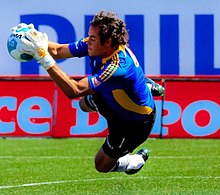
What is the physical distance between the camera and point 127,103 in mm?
9344

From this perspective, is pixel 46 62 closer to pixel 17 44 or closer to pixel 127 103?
pixel 17 44

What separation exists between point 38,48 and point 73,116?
7885 mm

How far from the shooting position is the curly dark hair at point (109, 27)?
28.8 ft

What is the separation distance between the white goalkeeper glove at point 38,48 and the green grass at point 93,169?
2237 mm

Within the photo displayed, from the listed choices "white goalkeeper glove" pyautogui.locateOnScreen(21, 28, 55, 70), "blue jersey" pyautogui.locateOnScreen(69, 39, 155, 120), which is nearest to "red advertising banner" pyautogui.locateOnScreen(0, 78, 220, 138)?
"blue jersey" pyautogui.locateOnScreen(69, 39, 155, 120)

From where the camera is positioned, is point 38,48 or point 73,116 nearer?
point 38,48

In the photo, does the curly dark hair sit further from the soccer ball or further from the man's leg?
the man's leg

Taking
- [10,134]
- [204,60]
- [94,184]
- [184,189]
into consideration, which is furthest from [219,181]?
[204,60]

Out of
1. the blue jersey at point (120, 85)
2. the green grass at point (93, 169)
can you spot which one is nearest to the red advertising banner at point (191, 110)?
the green grass at point (93, 169)

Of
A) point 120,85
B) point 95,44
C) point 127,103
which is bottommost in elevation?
point 127,103

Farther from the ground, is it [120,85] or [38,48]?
[38,48]

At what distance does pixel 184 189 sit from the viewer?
10.6 meters

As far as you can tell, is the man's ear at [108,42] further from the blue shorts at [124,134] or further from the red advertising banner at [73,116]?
the red advertising banner at [73,116]

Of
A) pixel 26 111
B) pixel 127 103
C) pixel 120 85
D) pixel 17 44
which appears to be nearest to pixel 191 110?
pixel 26 111
